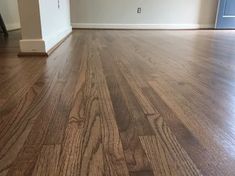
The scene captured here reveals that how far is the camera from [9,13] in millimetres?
4348

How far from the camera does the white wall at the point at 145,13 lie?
5004 millimetres

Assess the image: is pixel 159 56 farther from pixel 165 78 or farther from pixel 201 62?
pixel 165 78

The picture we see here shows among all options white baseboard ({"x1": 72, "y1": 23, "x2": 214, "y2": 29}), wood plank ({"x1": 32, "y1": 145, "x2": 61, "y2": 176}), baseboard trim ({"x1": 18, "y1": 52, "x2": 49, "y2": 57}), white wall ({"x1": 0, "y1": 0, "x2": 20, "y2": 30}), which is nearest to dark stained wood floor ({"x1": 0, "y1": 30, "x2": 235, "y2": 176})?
wood plank ({"x1": 32, "y1": 145, "x2": 61, "y2": 176})

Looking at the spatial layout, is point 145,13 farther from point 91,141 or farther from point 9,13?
point 91,141

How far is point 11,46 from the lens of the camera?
2.75 metres

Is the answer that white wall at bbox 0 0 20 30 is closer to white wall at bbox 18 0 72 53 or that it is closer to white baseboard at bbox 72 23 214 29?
white baseboard at bbox 72 23 214 29

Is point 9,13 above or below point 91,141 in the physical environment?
above

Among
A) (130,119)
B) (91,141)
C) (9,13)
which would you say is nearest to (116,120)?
(130,119)

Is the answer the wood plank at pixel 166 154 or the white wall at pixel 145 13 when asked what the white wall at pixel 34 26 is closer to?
the wood plank at pixel 166 154

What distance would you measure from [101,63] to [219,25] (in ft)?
12.9

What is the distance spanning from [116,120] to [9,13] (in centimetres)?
402

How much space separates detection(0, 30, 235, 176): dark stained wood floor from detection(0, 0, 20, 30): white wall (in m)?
2.63

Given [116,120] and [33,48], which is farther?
[33,48]

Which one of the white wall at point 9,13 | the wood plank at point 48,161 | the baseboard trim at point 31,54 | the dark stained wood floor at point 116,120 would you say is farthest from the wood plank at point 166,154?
the white wall at point 9,13
